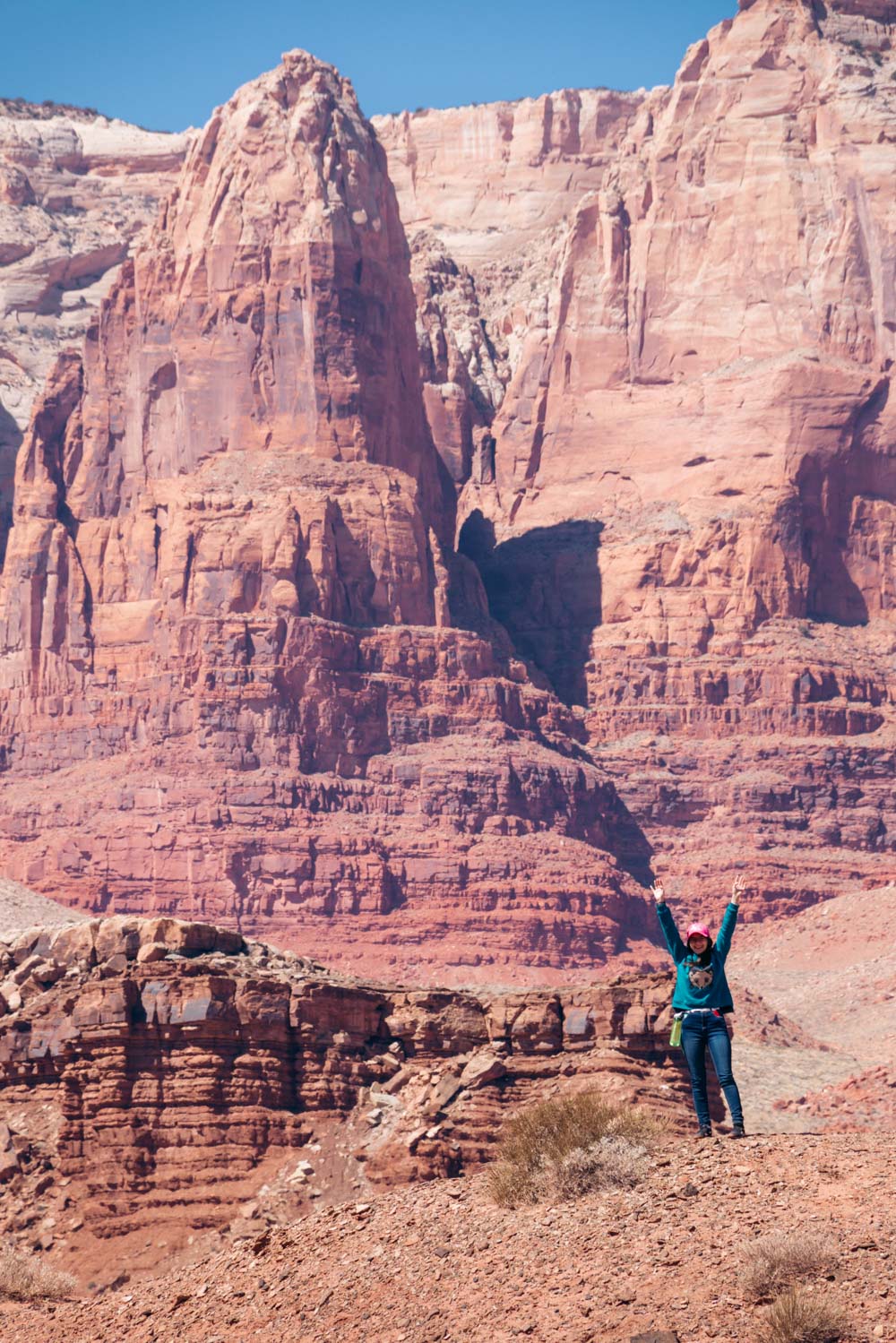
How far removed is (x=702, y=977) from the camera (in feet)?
79.8

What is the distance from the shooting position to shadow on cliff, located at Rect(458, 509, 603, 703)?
421 ft

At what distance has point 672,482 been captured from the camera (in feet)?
440

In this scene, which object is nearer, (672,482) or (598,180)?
(672,482)

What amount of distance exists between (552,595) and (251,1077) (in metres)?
93.5

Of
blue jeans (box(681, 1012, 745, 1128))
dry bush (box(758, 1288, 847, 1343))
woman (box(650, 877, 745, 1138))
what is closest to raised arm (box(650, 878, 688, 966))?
woman (box(650, 877, 745, 1138))

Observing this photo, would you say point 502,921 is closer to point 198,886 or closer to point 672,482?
point 198,886

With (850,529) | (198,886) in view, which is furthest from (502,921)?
(850,529)

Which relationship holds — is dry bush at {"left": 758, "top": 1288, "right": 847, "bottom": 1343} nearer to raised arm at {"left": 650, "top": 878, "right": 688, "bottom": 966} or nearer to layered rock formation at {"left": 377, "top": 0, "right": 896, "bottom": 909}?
raised arm at {"left": 650, "top": 878, "right": 688, "bottom": 966}

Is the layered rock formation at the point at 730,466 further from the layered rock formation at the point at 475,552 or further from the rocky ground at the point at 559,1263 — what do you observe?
the rocky ground at the point at 559,1263

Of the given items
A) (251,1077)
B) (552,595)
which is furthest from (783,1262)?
(552,595)

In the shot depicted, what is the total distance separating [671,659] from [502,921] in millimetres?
24860

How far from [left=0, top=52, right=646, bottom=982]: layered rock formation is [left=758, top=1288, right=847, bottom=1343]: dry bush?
80.7 metres

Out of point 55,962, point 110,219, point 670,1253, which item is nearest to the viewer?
point 670,1253

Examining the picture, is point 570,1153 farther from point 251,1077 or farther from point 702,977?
point 251,1077
